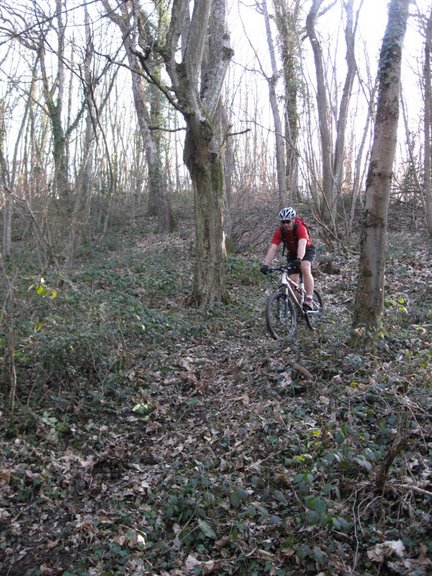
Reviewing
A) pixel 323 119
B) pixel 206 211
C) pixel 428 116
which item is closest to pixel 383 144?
pixel 206 211

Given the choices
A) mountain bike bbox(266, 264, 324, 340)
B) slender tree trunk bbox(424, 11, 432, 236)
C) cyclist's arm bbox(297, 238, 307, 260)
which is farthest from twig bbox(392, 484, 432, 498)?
slender tree trunk bbox(424, 11, 432, 236)

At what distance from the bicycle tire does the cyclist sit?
14 cm

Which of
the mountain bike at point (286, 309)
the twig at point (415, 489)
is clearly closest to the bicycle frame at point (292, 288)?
the mountain bike at point (286, 309)

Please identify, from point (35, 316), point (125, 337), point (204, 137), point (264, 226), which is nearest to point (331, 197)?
point (264, 226)

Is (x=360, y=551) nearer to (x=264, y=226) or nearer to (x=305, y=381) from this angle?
(x=305, y=381)

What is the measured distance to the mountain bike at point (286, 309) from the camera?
798cm

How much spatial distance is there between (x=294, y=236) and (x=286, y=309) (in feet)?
4.14

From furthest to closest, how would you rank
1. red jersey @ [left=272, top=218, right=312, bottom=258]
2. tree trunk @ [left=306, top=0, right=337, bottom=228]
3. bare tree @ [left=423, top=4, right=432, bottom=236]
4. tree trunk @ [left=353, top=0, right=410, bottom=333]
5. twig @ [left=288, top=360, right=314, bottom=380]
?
tree trunk @ [left=306, top=0, right=337, bottom=228] → bare tree @ [left=423, top=4, right=432, bottom=236] → red jersey @ [left=272, top=218, right=312, bottom=258] → twig @ [left=288, top=360, right=314, bottom=380] → tree trunk @ [left=353, top=0, right=410, bottom=333]

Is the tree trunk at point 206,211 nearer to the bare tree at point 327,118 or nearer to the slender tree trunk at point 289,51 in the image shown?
the bare tree at point 327,118

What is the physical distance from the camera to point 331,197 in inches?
589

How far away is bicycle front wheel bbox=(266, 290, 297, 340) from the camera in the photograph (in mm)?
7922

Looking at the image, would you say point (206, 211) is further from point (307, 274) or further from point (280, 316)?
point (280, 316)

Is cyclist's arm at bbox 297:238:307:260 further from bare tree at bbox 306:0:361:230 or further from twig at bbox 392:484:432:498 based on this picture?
bare tree at bbox 306:0:361:230

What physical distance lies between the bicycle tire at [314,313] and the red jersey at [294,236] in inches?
39.3
